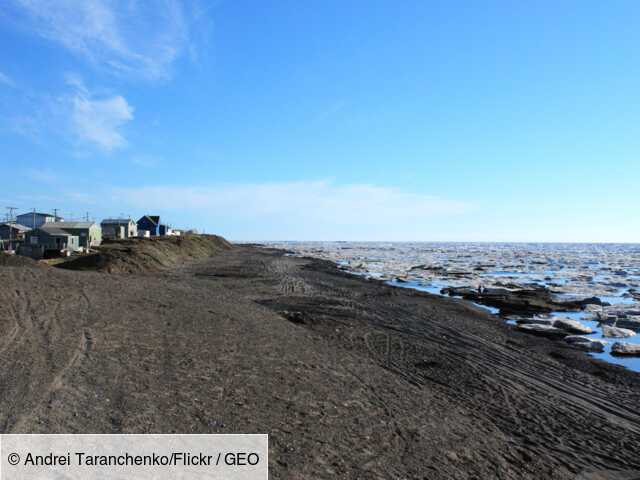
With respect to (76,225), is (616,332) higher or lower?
lower

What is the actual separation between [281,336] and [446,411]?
22.5ft

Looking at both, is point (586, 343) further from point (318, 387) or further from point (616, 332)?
point (318, 387)

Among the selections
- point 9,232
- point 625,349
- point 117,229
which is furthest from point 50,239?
point 625,349

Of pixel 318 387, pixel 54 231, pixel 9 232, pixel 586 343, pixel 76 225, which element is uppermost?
pixel 76 225

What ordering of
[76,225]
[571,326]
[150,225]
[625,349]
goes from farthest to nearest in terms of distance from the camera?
1. [150,225]
2. [76,225]
3. [571,326]
4. [625,349]

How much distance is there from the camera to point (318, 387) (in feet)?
33.8

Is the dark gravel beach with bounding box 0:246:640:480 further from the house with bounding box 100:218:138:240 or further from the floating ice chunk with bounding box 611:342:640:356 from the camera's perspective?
the house with bounding box 100:218:138:240

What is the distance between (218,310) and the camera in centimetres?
1847

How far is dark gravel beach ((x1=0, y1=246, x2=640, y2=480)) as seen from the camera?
7406 mm

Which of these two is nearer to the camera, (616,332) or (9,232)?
(616,332)

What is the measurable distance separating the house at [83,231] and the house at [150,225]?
4490 centimetres

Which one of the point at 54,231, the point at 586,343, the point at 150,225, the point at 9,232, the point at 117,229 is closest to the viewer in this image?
the point at 586,343

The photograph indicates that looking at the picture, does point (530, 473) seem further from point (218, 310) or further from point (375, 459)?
point (218, 310)

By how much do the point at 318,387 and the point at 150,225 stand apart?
111m
